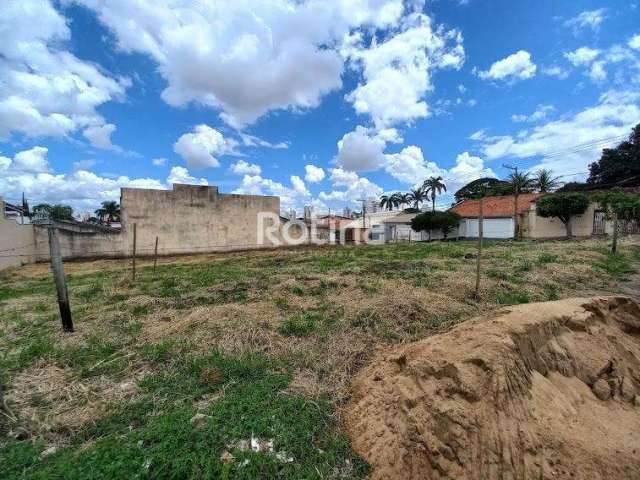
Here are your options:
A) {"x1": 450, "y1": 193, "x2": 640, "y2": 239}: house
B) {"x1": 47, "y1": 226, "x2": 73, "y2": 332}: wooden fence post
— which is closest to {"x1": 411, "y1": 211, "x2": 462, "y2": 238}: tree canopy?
{"x1": 450, "y1": 193, "x2": 640, "y2": 239}: house

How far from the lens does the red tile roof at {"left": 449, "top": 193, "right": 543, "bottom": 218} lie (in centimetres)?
2759

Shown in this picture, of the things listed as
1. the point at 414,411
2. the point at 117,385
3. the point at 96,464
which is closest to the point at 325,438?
the point at 414,411

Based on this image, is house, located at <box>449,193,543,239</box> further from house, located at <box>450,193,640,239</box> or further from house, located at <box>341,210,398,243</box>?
house, located at <box>341,210,398,243</box>

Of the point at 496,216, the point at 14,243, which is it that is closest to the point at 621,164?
the point at 496,216

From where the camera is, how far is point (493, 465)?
220 cm

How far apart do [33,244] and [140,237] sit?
475 cm

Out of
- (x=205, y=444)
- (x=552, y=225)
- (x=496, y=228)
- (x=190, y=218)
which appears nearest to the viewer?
(x=205, y=444)

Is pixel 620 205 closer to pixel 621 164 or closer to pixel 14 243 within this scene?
pixel 621 164

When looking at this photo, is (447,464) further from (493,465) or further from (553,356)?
(553,356)

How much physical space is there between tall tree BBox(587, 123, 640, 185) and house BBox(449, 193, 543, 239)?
14.6 metres

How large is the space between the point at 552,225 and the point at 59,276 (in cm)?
3125

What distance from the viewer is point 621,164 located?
3588cm

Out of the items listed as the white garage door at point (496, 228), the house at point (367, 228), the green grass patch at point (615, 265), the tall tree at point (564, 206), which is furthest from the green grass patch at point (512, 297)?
the white garage door at point (496, 228)

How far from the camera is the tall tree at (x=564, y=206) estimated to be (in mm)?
23156
